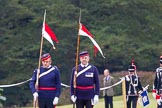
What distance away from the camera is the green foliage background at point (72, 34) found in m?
44.8

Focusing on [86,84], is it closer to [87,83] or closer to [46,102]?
[87,83]

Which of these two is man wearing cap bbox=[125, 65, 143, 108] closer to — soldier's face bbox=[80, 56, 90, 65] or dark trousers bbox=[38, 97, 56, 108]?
soldier's face bbox=[80, 56, 90, 65]

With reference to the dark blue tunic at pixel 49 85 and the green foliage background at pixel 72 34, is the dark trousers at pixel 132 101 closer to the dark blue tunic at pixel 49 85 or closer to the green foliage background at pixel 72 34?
the dark blue tunic at pixel 49 85

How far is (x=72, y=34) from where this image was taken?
4525 centimetres

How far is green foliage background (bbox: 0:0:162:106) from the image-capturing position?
1763 inches

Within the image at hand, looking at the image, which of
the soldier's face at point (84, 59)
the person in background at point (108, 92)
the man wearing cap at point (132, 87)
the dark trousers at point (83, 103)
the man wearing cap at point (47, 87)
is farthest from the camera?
the person in background at point (108, 92)

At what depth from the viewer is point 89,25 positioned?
152ft

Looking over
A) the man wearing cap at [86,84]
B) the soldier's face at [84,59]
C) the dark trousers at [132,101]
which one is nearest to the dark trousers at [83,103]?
the man wearing cap at [86,84]

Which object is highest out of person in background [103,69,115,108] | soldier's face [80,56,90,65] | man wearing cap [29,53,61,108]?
soldier's face [80,56,90,65]

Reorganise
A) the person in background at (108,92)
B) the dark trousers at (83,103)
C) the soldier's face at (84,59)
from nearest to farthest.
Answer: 1. the soldier's face at (84,59)
2. the dark trousers at (83,103)
3. the person in background at (108,92)

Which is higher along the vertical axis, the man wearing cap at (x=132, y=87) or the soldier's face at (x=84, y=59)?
the soldier's face at (x=84, y=59)

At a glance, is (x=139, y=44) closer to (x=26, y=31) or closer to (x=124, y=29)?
(x=124, y=29)

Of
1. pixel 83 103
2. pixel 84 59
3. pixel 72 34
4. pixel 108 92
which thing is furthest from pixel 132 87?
pixel 72 34

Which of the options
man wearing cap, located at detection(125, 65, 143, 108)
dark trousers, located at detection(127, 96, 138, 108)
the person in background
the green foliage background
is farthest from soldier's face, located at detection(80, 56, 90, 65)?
the green foliage background
